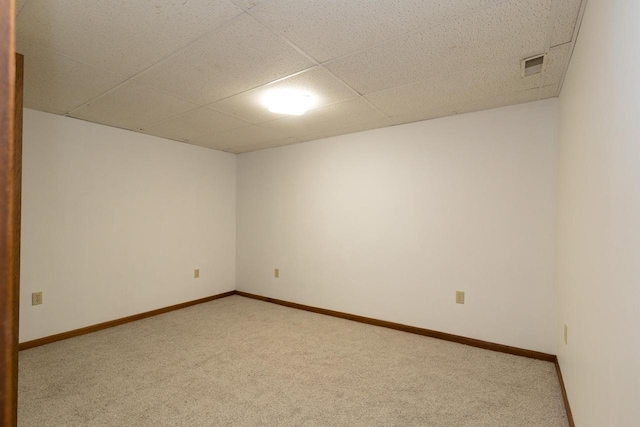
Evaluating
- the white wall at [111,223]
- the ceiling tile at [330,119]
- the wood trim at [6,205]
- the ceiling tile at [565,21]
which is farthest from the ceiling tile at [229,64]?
the white wall at [111,223]

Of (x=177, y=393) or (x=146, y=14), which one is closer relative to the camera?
(x=146, y=14)

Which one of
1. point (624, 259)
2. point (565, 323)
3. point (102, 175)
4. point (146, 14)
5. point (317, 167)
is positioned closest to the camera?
point (624, 259)

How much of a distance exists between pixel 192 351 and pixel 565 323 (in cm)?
287

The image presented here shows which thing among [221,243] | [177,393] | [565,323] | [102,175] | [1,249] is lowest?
[177,393]

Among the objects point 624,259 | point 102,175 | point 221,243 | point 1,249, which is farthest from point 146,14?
point 221,243

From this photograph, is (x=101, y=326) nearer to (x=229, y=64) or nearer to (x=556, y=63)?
(x=229, y=64)

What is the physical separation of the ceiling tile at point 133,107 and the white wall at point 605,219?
269 cm

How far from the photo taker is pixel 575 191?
1753mm

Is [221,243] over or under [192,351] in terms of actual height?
over

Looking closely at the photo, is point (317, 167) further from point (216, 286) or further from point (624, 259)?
point (624, 259)

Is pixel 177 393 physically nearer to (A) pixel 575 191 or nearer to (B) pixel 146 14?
(B) pixel 146 14

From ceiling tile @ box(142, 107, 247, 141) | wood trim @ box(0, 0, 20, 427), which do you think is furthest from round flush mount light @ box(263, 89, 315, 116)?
wood trim @ box(0, 0, 20, 427)

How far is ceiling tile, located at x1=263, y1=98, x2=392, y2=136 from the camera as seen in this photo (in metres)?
2.82

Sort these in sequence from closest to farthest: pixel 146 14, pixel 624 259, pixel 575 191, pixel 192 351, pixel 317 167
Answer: pixel 624 259, pixel 146 14, pixel 575 191, pixel 192 351, pixel 317 167
